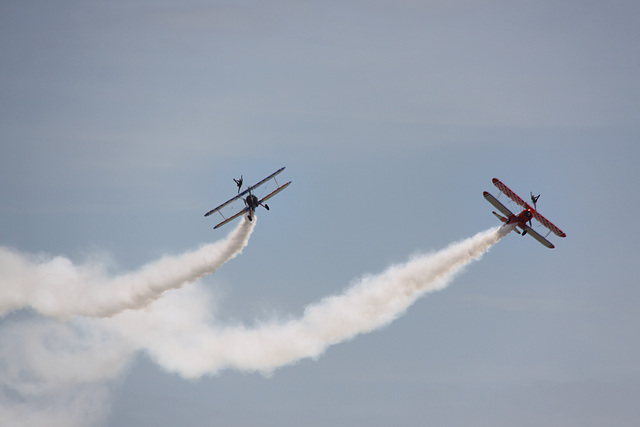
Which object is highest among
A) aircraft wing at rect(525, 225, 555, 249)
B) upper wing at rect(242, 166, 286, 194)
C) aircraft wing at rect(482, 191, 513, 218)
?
upper wing at rect(242, 166, 286, 194)

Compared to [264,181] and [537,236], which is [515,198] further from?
[264,181]

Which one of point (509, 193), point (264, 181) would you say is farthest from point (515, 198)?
point (264, 181)

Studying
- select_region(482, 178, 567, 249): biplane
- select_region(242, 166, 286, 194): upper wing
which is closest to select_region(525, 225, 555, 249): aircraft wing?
select_region(482, 178, 567, 249): biplane

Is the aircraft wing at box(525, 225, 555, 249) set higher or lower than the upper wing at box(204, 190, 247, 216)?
lower

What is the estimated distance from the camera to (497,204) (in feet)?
464

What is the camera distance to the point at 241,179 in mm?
141875

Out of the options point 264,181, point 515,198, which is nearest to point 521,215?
point 515,198

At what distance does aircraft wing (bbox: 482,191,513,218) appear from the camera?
14021 cm

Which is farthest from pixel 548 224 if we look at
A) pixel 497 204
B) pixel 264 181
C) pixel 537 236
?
pixel 264 181

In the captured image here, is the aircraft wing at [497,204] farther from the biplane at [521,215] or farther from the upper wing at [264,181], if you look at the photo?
the upper wing at [264,181]

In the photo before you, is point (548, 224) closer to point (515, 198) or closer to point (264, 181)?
point (515, 198)

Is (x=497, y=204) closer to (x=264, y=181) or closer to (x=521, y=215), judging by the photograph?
(x=521, y=215)

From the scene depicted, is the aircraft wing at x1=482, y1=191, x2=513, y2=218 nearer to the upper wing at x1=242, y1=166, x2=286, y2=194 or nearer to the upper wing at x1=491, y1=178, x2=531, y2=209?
the upper wing at x1=491, y1=178, x2=531, y2=209

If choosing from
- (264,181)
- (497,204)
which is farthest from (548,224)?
(264,181)
